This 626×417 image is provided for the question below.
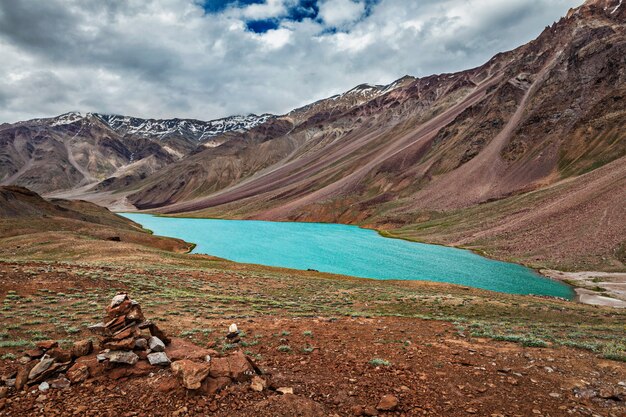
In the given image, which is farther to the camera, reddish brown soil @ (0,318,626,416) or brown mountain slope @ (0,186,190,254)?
brown mountain slope @ (0,186,190,254)

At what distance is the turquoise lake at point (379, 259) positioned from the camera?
1934 inches

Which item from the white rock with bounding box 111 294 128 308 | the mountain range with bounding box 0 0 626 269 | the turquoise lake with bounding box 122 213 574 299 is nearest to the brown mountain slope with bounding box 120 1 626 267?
the mountain range with bounding box 0 0 626 269

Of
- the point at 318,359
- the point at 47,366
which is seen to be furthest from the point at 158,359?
the point at 318,359

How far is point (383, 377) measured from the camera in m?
10.4

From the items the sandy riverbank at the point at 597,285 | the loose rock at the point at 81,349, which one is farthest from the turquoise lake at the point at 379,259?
the loose rock at the point at 81,349

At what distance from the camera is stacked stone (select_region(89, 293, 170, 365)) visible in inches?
372

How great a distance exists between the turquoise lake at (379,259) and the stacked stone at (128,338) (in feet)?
147

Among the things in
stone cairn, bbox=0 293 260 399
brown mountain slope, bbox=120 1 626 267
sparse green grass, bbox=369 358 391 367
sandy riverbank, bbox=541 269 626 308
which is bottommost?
sandy riverbank, bbox=541 269 626 308

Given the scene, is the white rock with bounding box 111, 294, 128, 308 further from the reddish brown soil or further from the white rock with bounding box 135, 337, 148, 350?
the reddish brown soil

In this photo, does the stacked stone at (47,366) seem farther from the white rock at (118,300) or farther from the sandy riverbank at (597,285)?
the sandy riverbank at (597,285)

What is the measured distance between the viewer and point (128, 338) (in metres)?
10.1

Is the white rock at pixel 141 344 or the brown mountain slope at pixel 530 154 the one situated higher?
the brown mountain slope at pixel 530 154

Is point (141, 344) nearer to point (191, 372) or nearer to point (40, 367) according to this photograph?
point (40, 367)

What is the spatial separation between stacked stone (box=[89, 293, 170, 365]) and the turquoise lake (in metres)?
44.9
